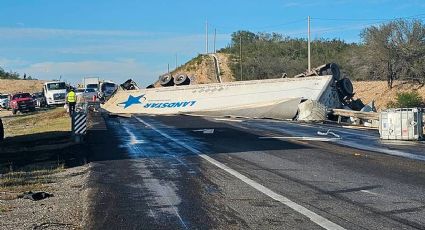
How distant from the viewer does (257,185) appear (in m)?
9.95

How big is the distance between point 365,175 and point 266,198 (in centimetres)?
315

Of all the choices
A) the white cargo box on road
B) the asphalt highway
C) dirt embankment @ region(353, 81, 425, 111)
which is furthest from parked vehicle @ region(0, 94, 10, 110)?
the white cargo box on road

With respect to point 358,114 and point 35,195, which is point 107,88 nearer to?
point 358,114

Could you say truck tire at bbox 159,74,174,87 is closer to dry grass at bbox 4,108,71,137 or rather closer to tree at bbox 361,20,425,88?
dry grass at bbox 4,108,71,137

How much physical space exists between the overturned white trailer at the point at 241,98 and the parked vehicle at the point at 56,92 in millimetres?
16574

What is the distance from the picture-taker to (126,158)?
14227 mm

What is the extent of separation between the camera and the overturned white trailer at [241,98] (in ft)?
115

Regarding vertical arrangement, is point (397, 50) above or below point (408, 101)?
above

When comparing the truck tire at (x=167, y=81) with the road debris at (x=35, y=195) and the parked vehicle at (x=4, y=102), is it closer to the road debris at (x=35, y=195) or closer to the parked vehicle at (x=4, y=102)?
the parked vehicle at (x=4, y=102)

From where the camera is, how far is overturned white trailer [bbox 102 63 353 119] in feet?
115

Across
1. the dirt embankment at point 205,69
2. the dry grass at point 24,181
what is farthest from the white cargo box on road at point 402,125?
the dirt embankment at point 205,69

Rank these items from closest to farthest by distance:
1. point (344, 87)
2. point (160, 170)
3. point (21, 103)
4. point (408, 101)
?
point (160, 170)
point (344, 87)
point (408, 101)
point (21, 103)

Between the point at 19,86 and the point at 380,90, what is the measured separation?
7205 centimetres

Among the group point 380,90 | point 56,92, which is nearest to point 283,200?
point 380,90
